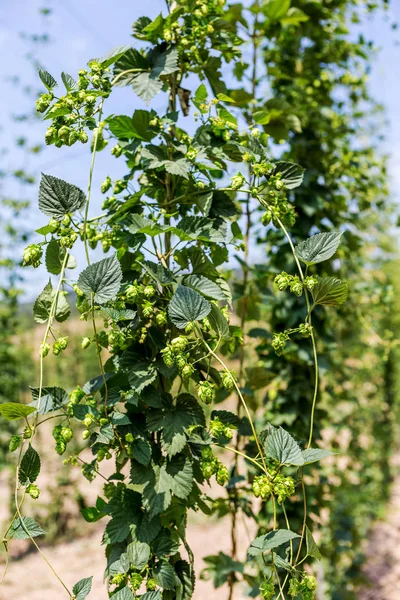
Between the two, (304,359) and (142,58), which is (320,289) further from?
(304,359)

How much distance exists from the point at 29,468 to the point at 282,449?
1.25 feet

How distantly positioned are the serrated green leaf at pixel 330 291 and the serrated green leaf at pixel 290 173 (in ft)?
0.68

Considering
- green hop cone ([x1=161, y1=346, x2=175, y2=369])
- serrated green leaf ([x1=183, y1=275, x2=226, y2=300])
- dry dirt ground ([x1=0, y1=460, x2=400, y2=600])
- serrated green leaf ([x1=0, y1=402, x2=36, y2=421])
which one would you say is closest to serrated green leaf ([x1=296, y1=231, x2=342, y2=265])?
serrated green leaf ([x1=183, y1=275, x2=226, y2=300])

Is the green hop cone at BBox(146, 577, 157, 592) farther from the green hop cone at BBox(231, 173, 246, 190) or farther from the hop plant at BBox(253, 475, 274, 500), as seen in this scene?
the green hop cone at BBox(231, 173, 246, 190)

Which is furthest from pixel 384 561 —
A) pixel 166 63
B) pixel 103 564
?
pixel 166 63

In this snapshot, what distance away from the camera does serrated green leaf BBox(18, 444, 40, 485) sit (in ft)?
2.59

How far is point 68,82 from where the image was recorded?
2.77 ft

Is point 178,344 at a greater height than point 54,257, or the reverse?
point 54,257

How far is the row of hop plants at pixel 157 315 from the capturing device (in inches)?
31.1

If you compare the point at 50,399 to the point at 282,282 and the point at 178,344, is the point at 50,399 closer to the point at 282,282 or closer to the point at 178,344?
the point at 178,344

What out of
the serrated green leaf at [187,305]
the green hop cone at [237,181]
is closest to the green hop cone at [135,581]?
the serrated green leaf at [187,305]

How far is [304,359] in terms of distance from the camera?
Answer: 184 cm

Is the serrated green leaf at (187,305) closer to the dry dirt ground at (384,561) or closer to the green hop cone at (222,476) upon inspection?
the green hop cone at (222,476)

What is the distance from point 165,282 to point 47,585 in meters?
3.86
